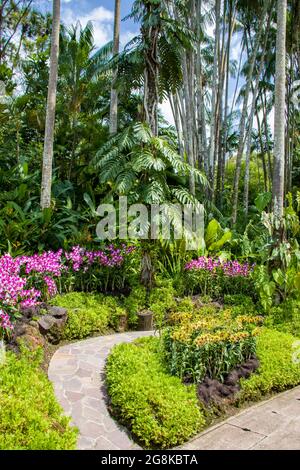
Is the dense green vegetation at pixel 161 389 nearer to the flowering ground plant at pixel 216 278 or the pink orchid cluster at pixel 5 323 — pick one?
the pink orchid cluster at pixel 5 323

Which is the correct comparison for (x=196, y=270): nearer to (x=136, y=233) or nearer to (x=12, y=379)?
(x=136, y=233)

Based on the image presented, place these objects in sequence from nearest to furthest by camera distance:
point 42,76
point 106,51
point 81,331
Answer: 1. point 81,331
2. point 106,51
3. point 42,76

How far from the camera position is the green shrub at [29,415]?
8.54 ft

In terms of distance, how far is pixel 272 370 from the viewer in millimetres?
4070

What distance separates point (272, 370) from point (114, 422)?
1660mm

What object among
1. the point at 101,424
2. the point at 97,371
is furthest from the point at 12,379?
the point at 97,371

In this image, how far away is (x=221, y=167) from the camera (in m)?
11.9

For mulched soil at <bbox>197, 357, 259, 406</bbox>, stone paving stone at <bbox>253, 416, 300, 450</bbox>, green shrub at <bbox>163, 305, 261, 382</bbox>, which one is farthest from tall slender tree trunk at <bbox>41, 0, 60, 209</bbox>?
stone paving stone at <bbox>253, 416, 300, 450</bbox>

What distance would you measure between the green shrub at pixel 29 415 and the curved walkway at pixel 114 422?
0.69 feet

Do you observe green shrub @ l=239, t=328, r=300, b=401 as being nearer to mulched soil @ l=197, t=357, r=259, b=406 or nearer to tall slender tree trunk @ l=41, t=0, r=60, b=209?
mulched soil @ l=197, t=357, r=259, b=406

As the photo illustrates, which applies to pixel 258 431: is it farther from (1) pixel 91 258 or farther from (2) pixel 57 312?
(1) pixel 91 258

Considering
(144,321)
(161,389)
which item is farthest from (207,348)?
(144,321)

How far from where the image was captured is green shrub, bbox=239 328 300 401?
382 cm

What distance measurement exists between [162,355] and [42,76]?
917 centimetres
